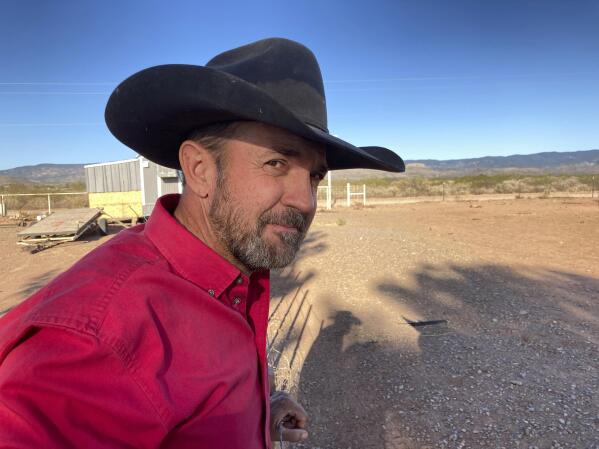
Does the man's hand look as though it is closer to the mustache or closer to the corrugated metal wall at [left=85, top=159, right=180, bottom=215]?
the mustache

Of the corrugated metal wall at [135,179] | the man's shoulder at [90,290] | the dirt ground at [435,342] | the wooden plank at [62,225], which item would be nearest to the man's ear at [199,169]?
the man's shoulder at [90,290]

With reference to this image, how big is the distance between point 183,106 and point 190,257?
43cm

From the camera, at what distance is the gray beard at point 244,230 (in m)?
1.30

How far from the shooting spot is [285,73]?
1298 millimetres

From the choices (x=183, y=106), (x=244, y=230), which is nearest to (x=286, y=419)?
(x=244, y=230)

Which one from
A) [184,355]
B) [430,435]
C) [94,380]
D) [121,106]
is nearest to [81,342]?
[94,380]

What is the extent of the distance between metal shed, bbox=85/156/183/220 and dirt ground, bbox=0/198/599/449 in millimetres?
8045

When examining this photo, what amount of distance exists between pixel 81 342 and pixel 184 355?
0.24 m

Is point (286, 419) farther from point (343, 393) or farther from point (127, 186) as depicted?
point (127, 186)

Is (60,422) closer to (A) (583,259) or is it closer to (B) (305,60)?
(B) (305,60)

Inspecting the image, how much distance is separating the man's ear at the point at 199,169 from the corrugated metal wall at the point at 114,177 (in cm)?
1940

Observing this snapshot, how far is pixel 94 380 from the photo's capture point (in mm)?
809

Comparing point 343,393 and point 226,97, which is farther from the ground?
point 226,97

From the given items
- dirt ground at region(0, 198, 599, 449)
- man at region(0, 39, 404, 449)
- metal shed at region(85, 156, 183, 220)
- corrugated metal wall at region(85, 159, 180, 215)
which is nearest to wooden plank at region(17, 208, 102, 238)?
metal shed at region(85, 156, 183, 220)
